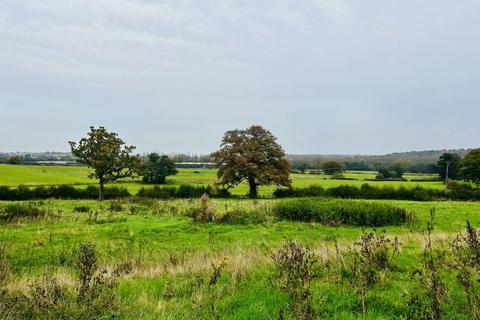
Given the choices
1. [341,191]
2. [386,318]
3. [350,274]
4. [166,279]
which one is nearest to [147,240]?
[166,279]

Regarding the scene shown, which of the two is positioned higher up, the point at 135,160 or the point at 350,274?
the point at 135,160

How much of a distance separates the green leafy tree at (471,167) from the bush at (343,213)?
47.2 m

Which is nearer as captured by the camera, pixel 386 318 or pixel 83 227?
pixel 386 318

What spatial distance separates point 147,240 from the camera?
18016 millimetres

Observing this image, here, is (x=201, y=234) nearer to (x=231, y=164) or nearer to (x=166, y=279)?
(x=166, y=279)

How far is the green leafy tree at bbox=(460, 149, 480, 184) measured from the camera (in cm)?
6612

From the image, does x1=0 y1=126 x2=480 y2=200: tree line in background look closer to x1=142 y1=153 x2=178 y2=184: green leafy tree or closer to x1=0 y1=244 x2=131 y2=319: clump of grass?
x1=142 y1=153 x2=178 y2=184: green leafy tree

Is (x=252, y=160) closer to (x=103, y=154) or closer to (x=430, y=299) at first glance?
(x=103, y=154)

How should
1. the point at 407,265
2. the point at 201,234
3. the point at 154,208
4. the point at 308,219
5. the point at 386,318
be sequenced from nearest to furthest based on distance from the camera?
the point at 386,318 < the point at 407,265 < the point at 201,234 < the point at 308,219 < the point at 154,208

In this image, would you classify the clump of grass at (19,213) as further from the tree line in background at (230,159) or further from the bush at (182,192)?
the bush at (182,192)

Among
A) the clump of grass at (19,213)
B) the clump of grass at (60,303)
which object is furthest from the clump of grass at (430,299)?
the clump of grass at (19,213)

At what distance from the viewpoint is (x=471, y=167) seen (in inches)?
2630

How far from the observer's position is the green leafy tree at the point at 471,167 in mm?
66125

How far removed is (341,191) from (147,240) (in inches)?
1468
